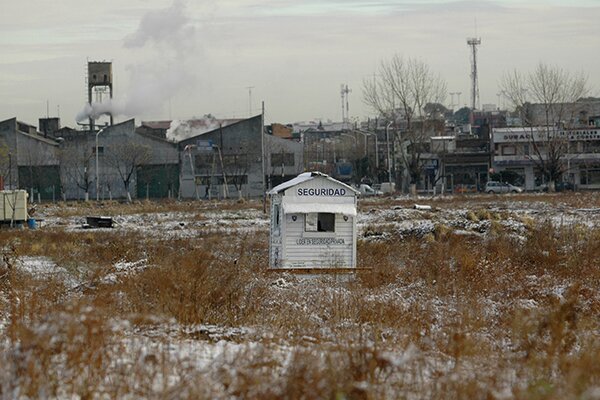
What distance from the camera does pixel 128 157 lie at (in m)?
80.5

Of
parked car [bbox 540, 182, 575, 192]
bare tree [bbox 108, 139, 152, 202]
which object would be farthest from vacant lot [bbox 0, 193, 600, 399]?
bare tree [bbox 108, 139, 152, 202]

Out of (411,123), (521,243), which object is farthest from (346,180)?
(521,243)

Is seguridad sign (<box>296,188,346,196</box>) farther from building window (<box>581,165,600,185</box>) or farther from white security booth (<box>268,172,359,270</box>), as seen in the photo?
building window (<box>581,165,600,185</box>)

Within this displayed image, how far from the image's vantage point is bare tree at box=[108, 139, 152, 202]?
80500mm

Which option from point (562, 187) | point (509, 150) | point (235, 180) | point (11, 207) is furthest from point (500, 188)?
point (11, 207)

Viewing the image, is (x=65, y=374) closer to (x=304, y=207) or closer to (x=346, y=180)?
(x=304, y=207)

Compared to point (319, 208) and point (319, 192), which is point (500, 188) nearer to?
point (319, 192)

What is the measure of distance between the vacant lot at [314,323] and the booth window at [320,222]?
1.23m

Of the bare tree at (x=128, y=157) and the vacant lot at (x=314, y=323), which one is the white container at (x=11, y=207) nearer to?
the vacant lot at (x=314, y=323)

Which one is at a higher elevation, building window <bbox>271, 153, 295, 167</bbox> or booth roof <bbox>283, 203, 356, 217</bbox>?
building window <bbox>271, 153, 295, 167</bbox>

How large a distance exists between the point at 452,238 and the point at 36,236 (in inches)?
547

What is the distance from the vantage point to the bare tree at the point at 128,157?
8050 centimetres

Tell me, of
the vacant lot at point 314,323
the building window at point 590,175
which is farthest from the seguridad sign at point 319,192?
the building window at point 590,175

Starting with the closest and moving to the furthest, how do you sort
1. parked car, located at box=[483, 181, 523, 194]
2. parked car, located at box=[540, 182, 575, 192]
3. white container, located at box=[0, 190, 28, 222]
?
white container, located at box=[0, 190, 28, 222]
parked car, located at box=[483, 181, 523, 194]
parked car, located at box=[540, 182, 575, 192]
